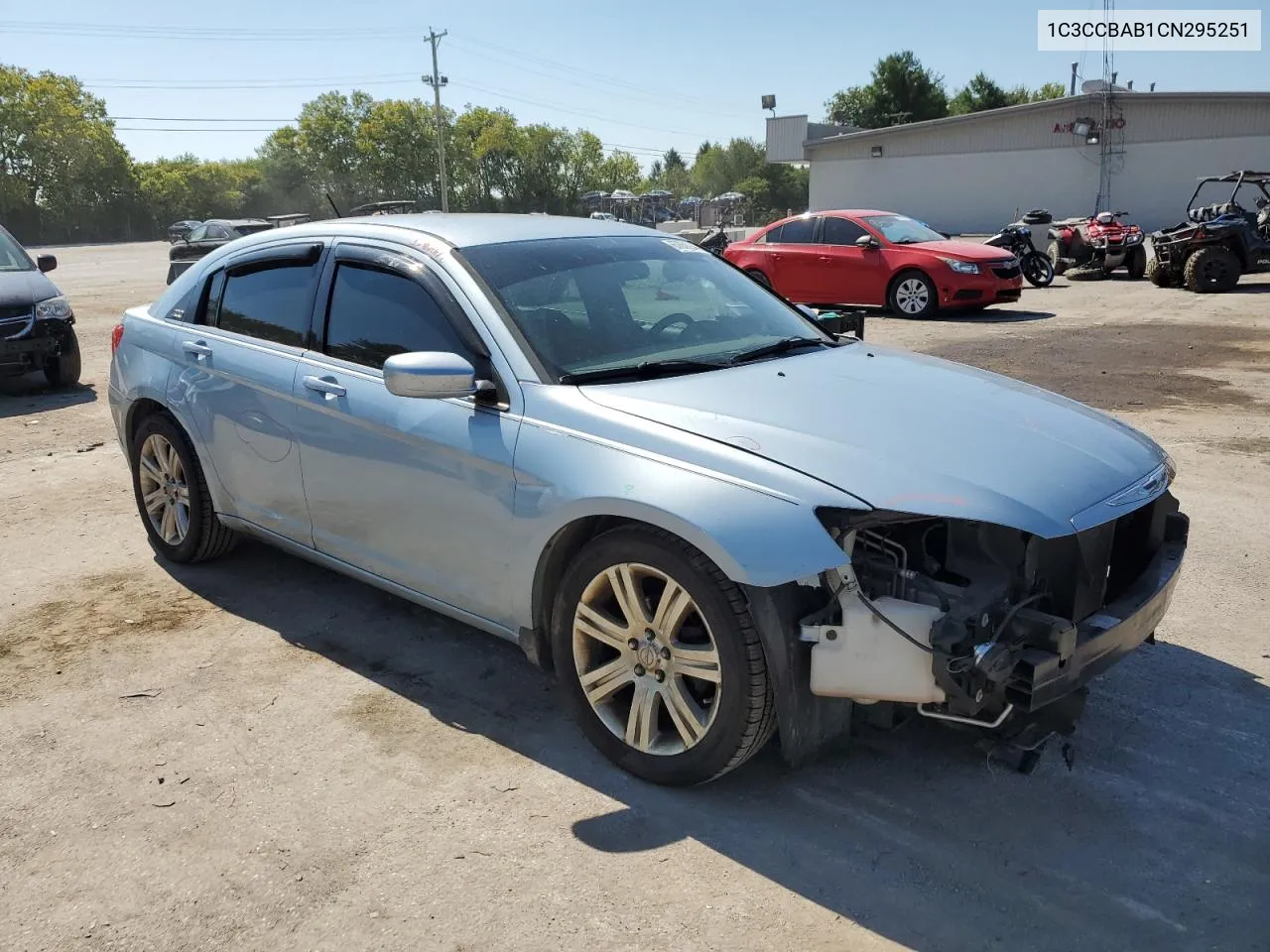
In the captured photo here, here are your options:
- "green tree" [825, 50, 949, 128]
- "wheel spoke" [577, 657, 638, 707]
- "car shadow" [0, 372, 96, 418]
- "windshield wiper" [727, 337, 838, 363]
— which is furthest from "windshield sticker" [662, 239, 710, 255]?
"green tree" [825, 50, 949, 128]

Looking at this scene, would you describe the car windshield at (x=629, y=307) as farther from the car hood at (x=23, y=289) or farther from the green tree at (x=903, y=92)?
the green tree at (x=903, y=92)

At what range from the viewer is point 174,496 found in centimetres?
512

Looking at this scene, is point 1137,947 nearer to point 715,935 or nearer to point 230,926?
point 715,935

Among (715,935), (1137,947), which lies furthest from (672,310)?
(1137,947)

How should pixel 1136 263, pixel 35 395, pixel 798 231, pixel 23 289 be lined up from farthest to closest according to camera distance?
pixel 1136 263 → pixel 798 231 → pixel 35 395 → pixel 23 289

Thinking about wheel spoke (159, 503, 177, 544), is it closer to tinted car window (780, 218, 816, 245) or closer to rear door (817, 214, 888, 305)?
rear door (817, 214, 888, 305)

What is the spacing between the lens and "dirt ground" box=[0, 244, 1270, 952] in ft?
8.66

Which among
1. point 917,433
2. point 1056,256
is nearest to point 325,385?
point 917,433

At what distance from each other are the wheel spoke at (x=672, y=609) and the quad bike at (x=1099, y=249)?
70.7ft

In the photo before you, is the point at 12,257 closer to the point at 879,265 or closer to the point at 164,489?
the point at 164,489

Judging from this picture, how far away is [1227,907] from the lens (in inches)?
103

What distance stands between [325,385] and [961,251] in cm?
1357

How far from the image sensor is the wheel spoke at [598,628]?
318 centimetres

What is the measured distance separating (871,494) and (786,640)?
17.9 inches
